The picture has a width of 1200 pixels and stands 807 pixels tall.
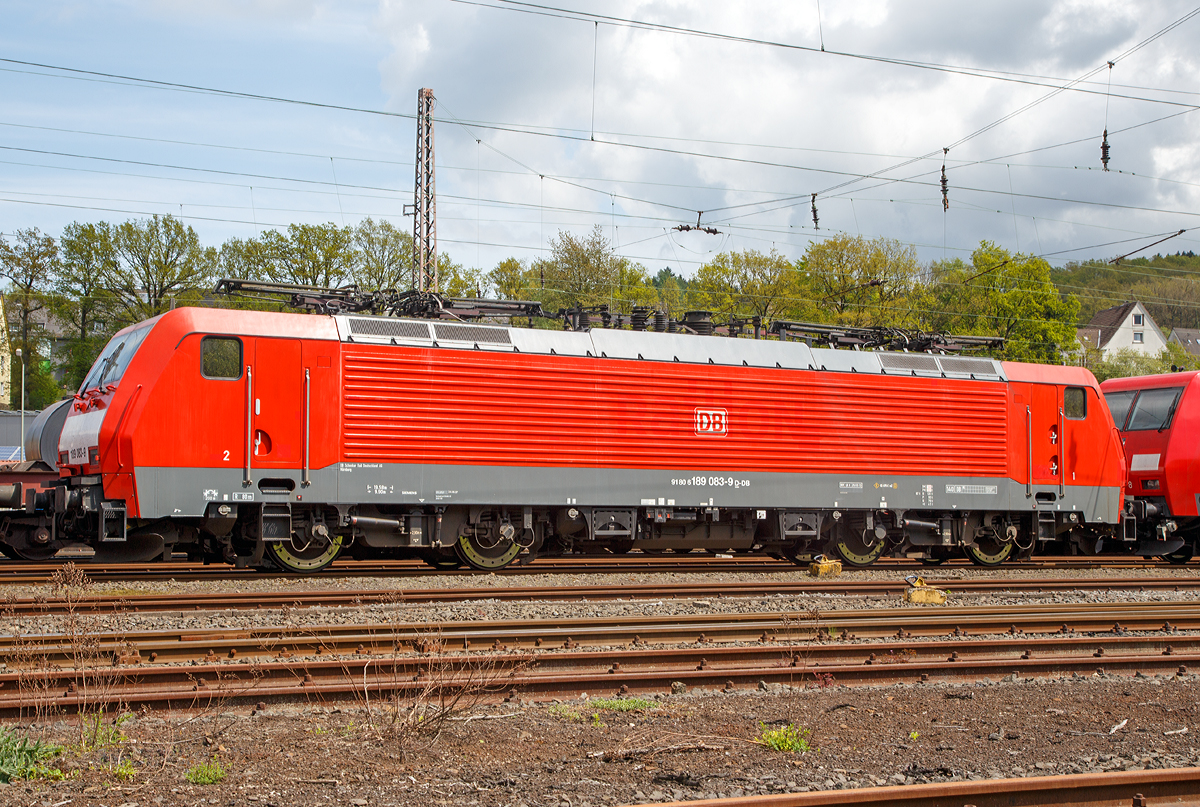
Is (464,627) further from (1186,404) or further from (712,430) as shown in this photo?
(1186,404)

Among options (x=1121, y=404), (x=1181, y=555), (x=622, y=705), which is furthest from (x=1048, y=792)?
(x=1181, y=555)

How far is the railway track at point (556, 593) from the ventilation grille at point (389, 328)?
390 cm

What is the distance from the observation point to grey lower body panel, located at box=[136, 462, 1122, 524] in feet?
42.4

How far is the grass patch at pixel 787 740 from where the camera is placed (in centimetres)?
628

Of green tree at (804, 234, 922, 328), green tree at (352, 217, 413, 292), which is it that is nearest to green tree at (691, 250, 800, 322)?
green tree at (804, 234, 922, 328)

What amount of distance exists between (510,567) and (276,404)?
4.92 meters

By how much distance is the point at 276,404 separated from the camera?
13.4 m

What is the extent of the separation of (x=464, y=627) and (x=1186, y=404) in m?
16.2

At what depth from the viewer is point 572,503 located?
15164 mm

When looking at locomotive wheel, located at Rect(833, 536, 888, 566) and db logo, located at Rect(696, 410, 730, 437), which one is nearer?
db logo, located at Rect(696, 410, 730, 437)

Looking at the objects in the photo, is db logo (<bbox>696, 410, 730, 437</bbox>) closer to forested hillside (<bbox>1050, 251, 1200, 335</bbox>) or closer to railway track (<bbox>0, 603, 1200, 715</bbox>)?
railway track (<bbox>0, 603, 1200, 715</bbox>)

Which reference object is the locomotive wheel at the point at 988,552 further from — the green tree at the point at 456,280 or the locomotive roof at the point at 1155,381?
the green tree at the point at 456,280

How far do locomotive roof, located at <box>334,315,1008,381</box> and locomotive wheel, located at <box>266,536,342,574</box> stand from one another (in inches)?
120

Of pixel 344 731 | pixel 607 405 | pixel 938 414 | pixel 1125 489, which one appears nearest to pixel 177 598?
pixel 344 731
